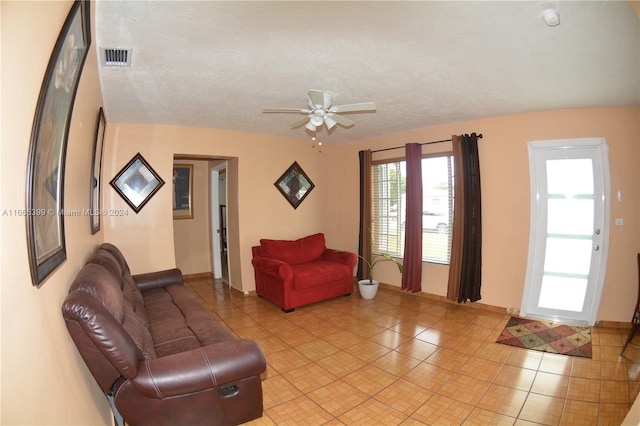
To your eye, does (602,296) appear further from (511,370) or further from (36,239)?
(36,239)

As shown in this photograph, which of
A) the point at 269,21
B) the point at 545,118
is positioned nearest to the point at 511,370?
the point at 545,118

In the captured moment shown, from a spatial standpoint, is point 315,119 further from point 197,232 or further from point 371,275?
point 197,232

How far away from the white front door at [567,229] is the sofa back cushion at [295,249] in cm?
300

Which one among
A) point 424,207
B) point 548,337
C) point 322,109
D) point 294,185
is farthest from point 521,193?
point 294,185

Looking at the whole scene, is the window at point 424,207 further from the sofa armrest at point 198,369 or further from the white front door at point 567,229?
the sofa armrest at point 198,369

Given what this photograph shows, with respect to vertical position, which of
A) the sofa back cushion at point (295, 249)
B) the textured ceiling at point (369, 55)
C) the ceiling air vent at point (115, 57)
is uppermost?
the textured ceiling at point (369, 55)

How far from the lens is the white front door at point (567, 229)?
346 centimetres

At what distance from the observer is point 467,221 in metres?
4.05

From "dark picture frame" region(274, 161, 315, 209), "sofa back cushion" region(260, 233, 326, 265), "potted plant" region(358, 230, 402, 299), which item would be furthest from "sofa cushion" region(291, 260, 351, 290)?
"dark picture frame" region(274, 161, 315, 209)

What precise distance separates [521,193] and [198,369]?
13.3 ft

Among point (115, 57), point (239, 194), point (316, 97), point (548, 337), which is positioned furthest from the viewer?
point (239, 194)

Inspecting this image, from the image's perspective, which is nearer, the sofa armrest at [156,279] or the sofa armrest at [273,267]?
the sofa armrest at [156,279]

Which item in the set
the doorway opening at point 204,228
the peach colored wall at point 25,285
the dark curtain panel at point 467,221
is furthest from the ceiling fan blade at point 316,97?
the doorway opening at point 204,228

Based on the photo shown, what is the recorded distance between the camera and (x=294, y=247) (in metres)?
4.79
